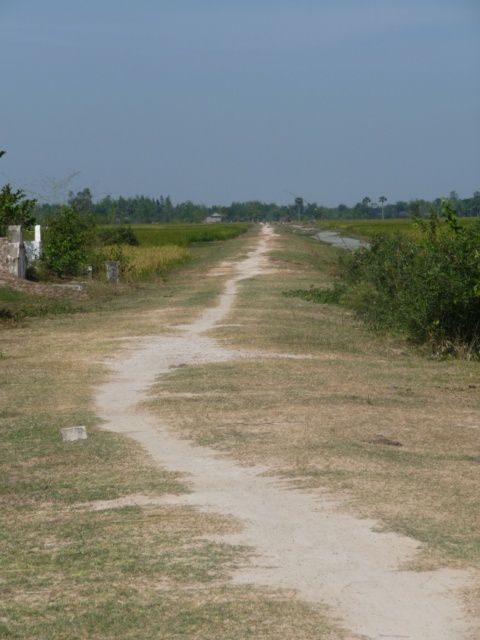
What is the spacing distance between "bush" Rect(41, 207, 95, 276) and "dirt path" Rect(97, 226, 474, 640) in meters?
20.9

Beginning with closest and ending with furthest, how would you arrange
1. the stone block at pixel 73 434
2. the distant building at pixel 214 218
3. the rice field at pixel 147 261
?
the stone block at pixel 73 434 → the rice field at pixel 147 261 → the distant building at pixel 214 218

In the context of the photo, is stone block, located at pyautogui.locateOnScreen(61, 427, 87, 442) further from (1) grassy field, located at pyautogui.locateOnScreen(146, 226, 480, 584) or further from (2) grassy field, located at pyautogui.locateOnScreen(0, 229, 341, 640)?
(1) grassy field, located at pyautogui.locateOnScreen(146, 226, 480, 584)

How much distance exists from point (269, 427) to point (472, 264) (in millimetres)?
8107

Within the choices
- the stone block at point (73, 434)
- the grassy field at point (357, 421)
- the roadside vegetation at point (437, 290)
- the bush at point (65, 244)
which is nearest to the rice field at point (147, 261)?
the bush at point (65, 244)

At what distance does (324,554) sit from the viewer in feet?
20.7

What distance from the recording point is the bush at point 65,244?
101 ft

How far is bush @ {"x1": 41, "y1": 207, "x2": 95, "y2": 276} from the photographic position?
3080 cm

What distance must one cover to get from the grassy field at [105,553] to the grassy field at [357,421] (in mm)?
919

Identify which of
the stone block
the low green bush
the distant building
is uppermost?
the stone block

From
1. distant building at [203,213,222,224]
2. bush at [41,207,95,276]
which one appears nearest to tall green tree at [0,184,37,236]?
bush at [41,207,95,276]

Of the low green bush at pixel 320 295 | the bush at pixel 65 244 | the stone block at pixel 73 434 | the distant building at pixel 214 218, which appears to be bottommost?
the distant building at pixel 214 218

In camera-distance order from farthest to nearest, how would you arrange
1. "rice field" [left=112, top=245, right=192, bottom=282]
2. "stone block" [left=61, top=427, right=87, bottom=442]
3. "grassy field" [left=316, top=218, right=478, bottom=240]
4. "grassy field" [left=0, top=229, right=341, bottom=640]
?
"rice field" [left=112, top=245, right=192, bottom=282] < "grassy field" [left=316, top=218, right=478, bottom=240] < "stone block" [left=61, top=427, right=87, bottom=442] < "grassy field" [left=0, top=229, right=341, bottom=640]

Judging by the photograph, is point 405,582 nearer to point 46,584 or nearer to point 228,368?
point 46,584

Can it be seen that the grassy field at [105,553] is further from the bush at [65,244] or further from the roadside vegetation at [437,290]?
the bush at [65,244]
